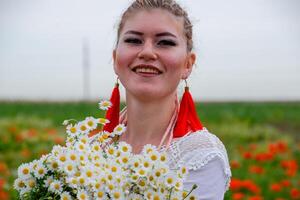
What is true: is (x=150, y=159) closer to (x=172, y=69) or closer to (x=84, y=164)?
(x=84, y=164)

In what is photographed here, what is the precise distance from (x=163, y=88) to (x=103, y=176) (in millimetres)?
691

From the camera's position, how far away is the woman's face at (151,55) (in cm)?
230

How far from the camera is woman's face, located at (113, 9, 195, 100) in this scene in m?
2.30

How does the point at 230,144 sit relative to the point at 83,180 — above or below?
below

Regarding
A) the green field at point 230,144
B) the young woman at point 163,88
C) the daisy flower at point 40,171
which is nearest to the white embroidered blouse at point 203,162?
the young woman at point 163,88

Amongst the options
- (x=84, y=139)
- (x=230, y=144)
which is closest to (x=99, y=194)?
(x=84, y=139)

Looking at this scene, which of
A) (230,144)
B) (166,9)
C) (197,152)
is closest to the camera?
(197,152)

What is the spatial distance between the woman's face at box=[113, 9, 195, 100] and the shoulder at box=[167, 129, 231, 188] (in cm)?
22

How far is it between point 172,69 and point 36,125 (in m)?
8.37

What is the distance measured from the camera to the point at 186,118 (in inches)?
96.0

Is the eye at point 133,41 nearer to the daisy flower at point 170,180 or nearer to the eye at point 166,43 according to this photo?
the eye at point 166,43

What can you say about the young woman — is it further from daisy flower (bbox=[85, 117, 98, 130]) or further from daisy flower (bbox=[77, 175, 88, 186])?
daisy flower (bbox=[77, 175, 88, 186])

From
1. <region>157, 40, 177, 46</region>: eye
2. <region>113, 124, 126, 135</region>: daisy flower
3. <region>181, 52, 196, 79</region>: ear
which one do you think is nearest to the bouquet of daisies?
<region>113, 124, 126, 135</region>: daisy flower

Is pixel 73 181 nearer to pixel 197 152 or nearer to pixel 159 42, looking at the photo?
pixel 197 152
